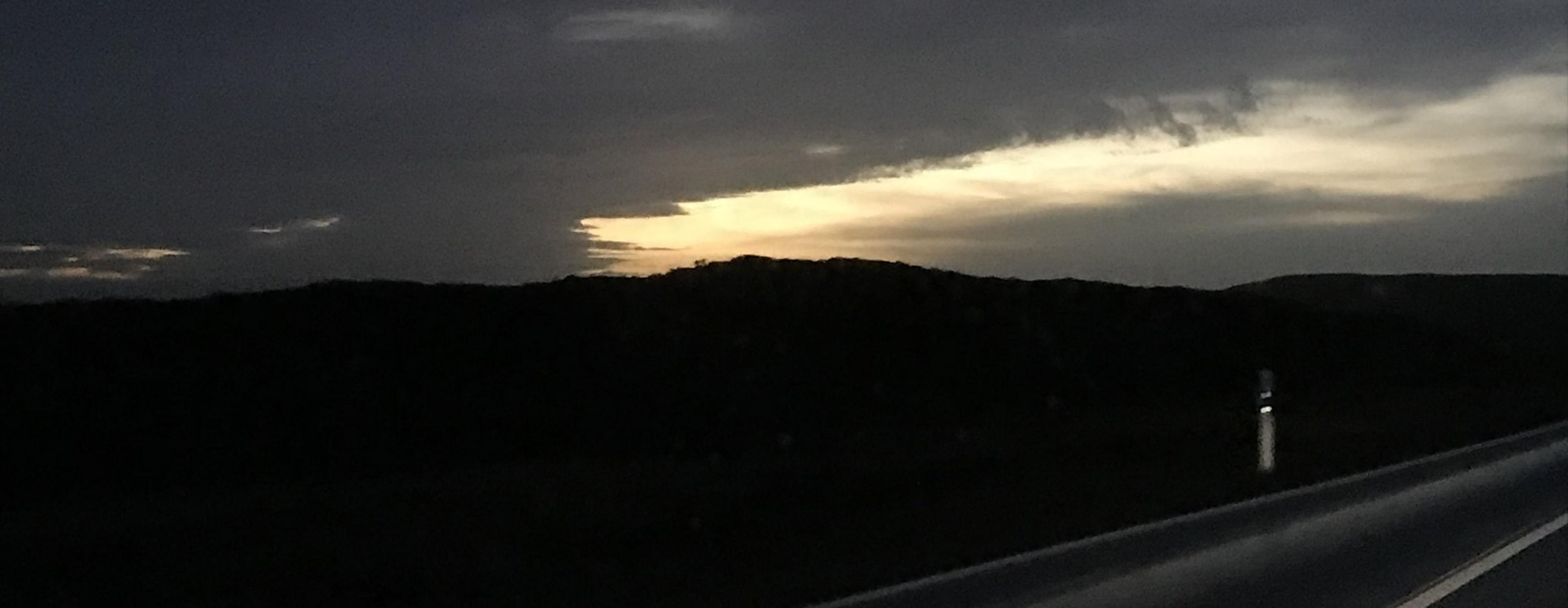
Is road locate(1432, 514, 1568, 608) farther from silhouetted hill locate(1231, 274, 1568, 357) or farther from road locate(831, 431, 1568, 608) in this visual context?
silhouetted hill locate(1231, 274, 1568, 357)

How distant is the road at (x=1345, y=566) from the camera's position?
629 cm

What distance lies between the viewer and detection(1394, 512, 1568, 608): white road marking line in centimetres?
866

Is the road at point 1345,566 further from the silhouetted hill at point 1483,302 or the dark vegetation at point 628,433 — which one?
the silhouetted hill at point 1483,302

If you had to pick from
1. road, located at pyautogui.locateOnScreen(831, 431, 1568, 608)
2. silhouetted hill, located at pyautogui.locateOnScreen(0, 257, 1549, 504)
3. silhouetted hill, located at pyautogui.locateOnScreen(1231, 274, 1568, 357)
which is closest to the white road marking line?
road, located at pyautogui.locateOnScreen(831, 431, 1568, 608)

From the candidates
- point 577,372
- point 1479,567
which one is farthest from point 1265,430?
point 577,372

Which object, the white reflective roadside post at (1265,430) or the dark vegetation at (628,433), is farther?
the white reflective roadside post at (1265,430)

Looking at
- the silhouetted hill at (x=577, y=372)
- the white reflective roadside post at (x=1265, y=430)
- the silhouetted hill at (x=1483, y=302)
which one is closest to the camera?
the white reflective roadside post at (x=1265, y=430)

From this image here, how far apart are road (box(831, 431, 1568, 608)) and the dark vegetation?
243 centimetres

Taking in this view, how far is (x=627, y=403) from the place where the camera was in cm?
2444

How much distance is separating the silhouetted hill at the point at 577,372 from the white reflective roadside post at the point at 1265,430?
194 inches

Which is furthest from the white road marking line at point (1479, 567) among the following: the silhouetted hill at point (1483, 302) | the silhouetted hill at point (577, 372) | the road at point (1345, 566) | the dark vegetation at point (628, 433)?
the silhouetted hill at point (1483, 302)

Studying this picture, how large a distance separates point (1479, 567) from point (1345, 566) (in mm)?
1749

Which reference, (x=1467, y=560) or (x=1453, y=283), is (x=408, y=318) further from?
(x=1453, y=283)

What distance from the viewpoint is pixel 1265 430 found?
17.1m
